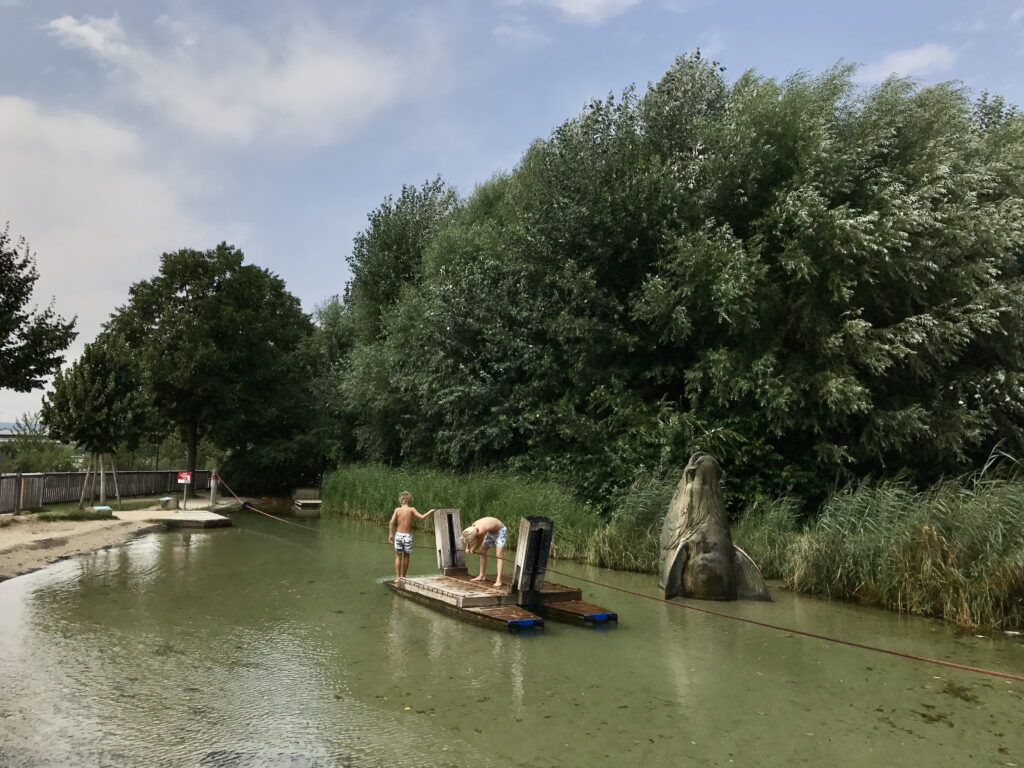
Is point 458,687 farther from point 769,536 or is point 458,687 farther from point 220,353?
point 220,353

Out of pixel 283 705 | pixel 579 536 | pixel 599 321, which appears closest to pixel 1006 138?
pixel 599 321

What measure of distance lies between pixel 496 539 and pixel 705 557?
3.15 meters

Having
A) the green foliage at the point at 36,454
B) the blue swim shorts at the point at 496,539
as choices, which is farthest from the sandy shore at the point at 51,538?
the green foliage at the point at 36,454

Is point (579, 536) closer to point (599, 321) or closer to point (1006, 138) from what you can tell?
point (599, 321)

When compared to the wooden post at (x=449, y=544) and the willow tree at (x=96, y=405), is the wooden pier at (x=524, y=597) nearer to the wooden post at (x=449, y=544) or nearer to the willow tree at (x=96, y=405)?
the wooden post at (x=449, y=544)

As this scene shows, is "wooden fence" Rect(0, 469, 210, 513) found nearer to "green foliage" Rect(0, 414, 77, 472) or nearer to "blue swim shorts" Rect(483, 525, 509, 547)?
"green foliage" Rect(0, 414, 77, 472)

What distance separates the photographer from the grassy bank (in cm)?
919

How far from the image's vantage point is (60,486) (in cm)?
2308

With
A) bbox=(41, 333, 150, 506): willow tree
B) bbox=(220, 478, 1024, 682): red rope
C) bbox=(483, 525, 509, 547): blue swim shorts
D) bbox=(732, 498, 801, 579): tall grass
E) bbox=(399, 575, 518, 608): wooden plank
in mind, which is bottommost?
bbox=(220, 478, 1024, 682): red rope

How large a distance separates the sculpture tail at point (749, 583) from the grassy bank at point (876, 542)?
842mm

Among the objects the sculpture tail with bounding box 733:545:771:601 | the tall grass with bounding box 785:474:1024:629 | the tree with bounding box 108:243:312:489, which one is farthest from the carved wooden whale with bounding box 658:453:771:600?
the tree with bounding box 108:243:312:489

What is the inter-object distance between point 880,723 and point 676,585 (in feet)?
16.9

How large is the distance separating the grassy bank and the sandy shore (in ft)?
27.7

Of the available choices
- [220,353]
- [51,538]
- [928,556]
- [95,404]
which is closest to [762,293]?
[928,556]
